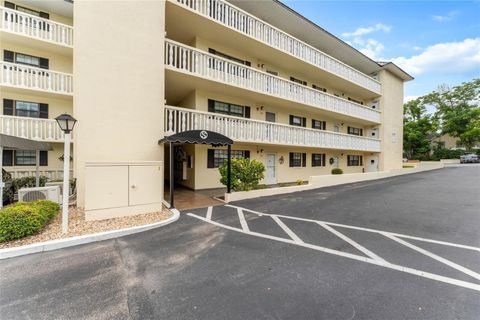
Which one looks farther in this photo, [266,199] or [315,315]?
[266,199]

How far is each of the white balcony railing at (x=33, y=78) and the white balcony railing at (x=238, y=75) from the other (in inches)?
233

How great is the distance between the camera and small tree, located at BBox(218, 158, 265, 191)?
9414mm

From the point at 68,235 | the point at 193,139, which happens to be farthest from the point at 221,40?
the point at 68,235

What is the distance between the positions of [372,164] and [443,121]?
2576cm

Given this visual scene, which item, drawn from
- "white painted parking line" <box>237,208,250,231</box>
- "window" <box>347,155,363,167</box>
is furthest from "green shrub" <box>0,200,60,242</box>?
"window" <box>347,155,363,167</box>

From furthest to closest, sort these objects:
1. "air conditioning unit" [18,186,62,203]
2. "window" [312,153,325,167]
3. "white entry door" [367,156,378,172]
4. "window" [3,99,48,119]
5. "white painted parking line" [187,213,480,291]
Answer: "white entry door" [367,156,378,172] < "window" [312,153,325,167] < "window" [3,99,48,119] < "air conditioning unit" [18,186,62,203] < "white painted parking line" [187,213,480,291]

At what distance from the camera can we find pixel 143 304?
2.75 m

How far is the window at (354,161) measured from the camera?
19.7 meters

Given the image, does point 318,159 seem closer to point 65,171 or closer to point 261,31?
point 261,31

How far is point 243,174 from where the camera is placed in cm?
946

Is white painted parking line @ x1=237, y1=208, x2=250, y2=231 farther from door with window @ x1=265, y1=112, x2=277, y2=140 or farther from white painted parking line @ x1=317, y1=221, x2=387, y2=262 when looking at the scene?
door with window @ x1=265, y1=112, x2=277, y2=140

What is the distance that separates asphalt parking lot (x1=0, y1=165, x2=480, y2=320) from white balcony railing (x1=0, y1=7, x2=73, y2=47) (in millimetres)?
11495

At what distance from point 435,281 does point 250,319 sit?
3.02 meters

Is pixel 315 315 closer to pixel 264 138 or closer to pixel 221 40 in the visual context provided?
pixel 264 138
